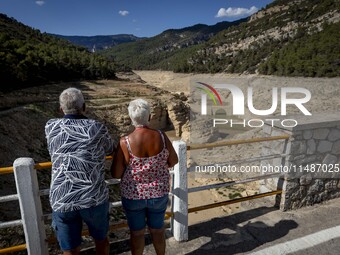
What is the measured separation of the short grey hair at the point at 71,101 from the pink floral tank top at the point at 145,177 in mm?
497

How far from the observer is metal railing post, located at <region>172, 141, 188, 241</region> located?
3.44 meters

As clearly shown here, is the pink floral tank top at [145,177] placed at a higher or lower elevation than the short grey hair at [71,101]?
lower

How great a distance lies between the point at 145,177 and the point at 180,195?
106cm

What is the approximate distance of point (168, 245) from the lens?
3.69 m

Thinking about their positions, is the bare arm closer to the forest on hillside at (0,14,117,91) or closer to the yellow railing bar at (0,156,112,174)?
the yellow railing bar at (0,156,112,174)

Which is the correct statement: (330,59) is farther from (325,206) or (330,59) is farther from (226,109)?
(325,206)

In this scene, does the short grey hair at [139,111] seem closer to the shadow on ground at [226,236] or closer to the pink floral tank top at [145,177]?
the pink floral tank top at [145,177]

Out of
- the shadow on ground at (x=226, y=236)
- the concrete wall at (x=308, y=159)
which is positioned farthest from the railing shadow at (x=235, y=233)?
the concrete wall at (x=308, y=159)

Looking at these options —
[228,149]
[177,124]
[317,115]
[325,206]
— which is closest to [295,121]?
[317,115]

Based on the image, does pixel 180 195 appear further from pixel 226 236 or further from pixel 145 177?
pixel 145 177

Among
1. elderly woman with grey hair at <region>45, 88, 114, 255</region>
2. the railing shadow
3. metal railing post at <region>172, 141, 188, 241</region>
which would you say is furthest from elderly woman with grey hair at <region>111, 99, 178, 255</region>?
the railing shadow

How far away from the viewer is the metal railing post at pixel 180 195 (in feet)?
11.3

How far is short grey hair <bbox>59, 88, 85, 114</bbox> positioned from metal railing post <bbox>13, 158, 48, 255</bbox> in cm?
79

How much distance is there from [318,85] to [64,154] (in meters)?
35.1
